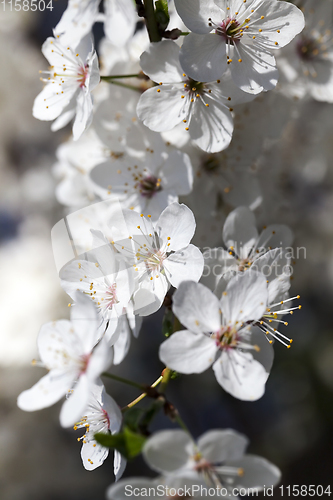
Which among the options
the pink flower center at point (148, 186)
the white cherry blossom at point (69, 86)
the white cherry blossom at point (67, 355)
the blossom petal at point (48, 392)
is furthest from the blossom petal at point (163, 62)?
the blossom petal at point (48, 392)

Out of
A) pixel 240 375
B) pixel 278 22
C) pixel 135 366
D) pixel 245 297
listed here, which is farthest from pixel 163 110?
pixel 135 366

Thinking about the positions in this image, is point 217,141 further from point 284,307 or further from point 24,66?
point 24,66

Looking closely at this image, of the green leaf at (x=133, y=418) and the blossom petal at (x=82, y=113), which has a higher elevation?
the blossom petal at (x=82, y=113)

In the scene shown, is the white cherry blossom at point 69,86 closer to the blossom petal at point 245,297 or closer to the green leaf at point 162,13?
the green leaf at point 162,13

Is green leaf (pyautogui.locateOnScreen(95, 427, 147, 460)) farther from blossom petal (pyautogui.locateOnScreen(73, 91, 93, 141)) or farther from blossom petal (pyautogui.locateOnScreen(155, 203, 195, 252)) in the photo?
blossom petal (pyautogui.locateOnScreen(73, 91, 93, 141))

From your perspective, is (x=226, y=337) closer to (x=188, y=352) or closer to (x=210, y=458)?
(x=188, y=352)

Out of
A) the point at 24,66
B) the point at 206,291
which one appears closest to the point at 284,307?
the point at 206,291
